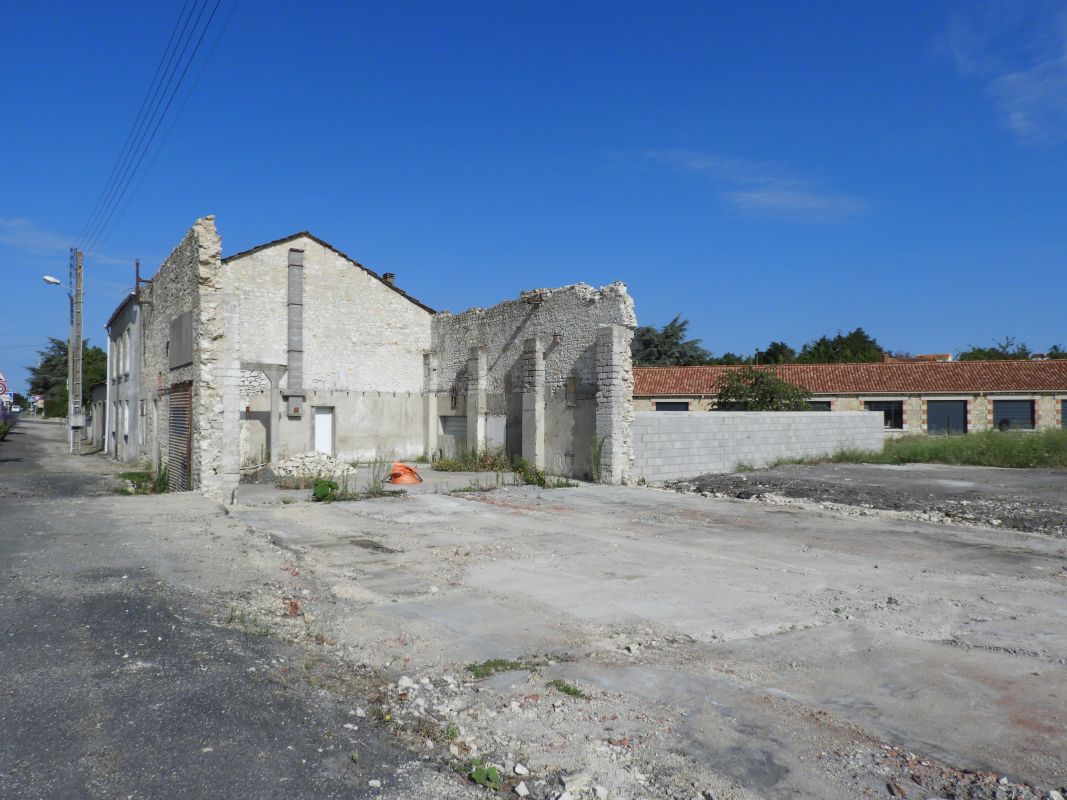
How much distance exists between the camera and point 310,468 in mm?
17094

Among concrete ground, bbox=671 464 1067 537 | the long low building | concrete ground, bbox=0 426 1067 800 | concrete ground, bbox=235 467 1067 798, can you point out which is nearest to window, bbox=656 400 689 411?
the long low building

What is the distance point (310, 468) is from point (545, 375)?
20.2 ft

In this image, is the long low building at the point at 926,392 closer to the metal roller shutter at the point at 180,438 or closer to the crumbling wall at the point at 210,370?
the metal roller shutter at the point at 180,438

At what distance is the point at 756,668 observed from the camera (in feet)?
15.3

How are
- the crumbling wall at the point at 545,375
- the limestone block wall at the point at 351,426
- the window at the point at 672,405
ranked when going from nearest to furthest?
1. the crumbling wall at the point at 545,375
2. the limestone block wall at the point at 351,426
3. the window at the point at 672,405

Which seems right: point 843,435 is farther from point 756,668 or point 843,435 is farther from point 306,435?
point 756,668

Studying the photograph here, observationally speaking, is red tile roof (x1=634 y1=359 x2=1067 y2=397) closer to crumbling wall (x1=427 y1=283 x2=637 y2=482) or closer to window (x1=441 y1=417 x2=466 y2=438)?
window (x1=441 y1=417 x2=466 y2=438)

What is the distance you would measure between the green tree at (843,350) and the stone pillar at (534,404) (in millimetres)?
42328

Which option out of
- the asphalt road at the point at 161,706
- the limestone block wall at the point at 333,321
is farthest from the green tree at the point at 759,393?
the asphalt road at the point at 161,706

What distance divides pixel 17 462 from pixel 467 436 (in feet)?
44.2

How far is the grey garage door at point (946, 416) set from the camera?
122ft

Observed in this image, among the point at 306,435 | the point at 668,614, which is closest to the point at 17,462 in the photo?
the point at 306,435

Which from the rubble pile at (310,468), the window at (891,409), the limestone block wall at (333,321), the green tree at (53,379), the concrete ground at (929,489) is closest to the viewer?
the concrete ground at (929,489)

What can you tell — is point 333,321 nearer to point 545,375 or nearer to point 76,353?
point 545,375
